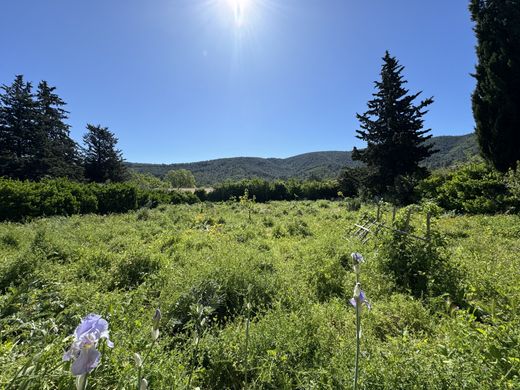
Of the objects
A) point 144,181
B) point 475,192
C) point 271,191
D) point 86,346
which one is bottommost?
Result: point 475,192

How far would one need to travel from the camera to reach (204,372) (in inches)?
108

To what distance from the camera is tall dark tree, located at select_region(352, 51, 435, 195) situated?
2005 centimetres

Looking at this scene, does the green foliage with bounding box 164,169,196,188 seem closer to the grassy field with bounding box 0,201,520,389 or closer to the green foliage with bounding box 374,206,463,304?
the grassy field with bounding box 0,201,520,389

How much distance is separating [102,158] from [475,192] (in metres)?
38.9

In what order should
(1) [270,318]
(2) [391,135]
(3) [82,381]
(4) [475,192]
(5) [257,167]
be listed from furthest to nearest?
1. (5) [257,167]
2. (2) [391,135]
3. (4) [475,192]
4. (1) [270,318]
5. (3) [82,381]

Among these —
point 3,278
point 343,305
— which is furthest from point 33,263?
point 343,305

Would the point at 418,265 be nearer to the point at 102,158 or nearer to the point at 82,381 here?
the point at 82,381

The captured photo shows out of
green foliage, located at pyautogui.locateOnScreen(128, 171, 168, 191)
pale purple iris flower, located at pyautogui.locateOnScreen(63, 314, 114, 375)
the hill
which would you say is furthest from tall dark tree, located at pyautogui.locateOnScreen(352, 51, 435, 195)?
the hill

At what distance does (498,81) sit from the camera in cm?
1216

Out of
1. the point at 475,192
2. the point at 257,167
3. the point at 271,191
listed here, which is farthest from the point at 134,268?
the point at 257,167

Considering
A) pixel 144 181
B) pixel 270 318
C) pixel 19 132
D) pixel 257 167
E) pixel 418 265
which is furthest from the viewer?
pixel 257 167

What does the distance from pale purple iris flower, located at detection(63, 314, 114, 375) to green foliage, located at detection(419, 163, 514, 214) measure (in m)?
13.4

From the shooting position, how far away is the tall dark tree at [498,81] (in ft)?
39.5

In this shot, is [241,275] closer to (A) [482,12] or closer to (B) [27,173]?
(A) [482,12]
